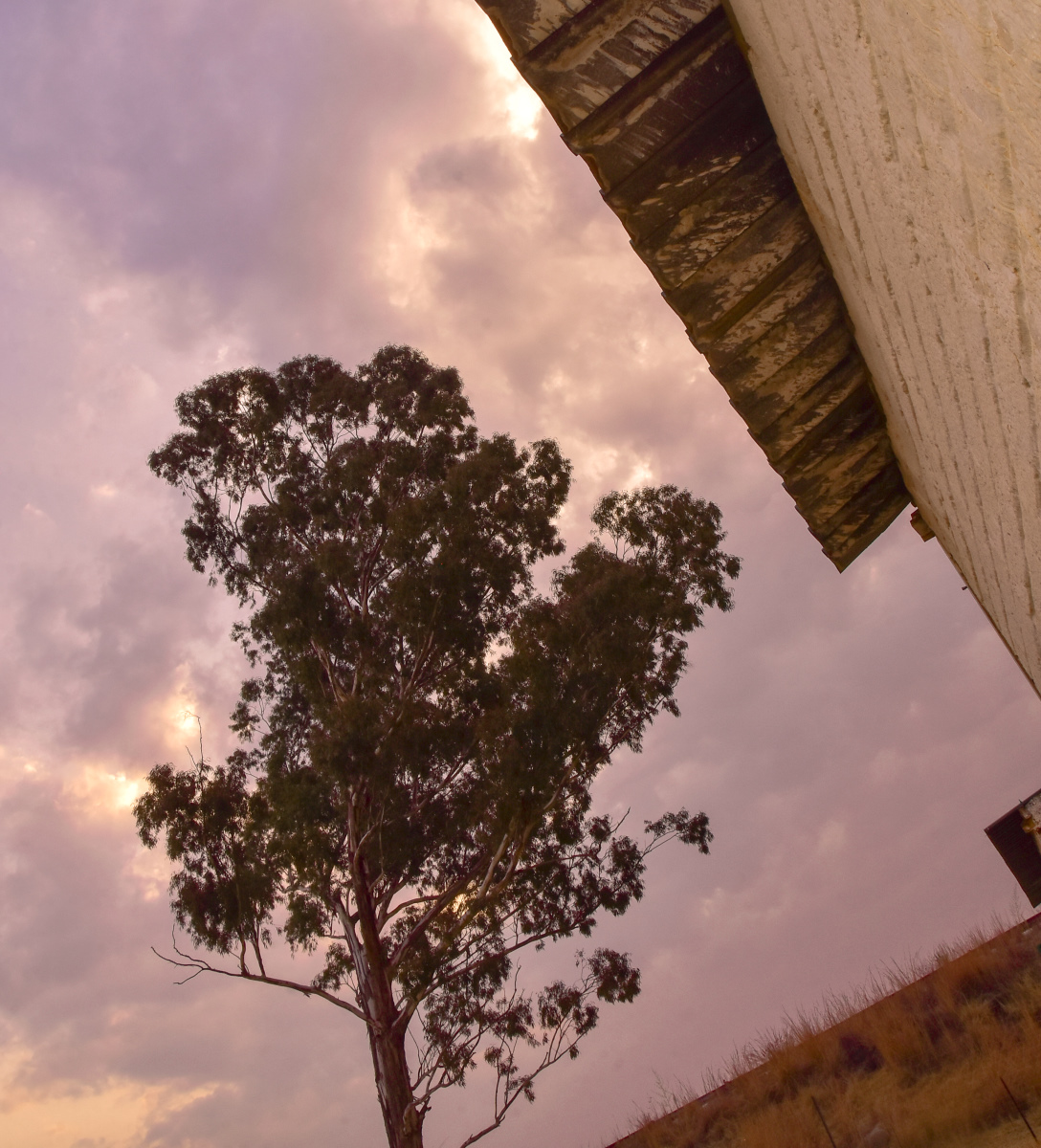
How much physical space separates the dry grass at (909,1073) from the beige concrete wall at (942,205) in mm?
10083

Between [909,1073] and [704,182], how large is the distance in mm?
14020

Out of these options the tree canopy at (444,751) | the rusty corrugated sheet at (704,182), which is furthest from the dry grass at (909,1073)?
the rusty corrugated sheet at (704,182)

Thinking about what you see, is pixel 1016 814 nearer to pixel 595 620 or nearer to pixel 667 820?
pixel 595 620

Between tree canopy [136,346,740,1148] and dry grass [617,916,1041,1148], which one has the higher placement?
tree canopy [136,346,740,1148]

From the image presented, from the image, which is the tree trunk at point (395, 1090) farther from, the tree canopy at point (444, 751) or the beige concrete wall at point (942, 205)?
the beige concrete wall at point (942, 205)

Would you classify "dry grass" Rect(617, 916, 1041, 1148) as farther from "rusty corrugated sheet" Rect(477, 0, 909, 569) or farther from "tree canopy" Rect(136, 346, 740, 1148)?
"rusty corrugated sheet" Rect(477, 0, 909, 569)

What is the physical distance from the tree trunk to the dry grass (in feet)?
15.6

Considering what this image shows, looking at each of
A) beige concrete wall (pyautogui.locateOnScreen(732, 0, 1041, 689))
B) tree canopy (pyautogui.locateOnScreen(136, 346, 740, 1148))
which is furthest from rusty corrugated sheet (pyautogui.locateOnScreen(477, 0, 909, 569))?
tree canopy (pyautogui.locateOnScreen(136, 346, 740, 1148))

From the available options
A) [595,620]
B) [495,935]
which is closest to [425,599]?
[595,620]

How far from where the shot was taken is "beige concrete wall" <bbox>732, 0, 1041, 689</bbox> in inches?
35.4

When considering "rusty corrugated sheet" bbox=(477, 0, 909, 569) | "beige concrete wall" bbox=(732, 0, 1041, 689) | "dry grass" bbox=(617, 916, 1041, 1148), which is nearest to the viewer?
"beige concrete wall" bbox=(732, 0, 1041, 689)

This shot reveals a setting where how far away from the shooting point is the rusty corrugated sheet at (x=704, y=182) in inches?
75.4

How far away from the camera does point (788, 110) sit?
178 cm

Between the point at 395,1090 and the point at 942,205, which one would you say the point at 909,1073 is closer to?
the point at 395,1090
